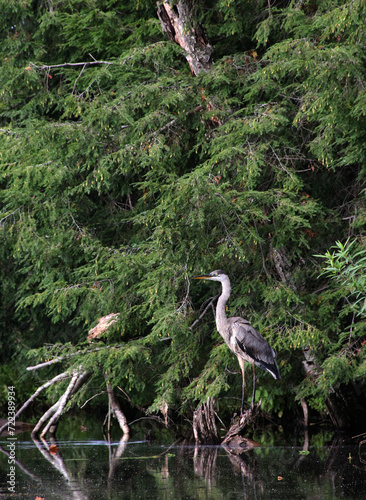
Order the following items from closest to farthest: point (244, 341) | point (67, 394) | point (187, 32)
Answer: point (244, 341) < point (67, 394) < point (187, 32)

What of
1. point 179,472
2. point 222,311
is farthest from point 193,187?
point 179,472

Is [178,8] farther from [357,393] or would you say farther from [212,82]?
[357,393]

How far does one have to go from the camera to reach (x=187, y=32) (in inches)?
373

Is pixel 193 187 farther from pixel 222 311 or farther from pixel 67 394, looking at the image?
pixel 67 394

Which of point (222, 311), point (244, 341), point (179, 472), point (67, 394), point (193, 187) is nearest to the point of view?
point (179, 472)

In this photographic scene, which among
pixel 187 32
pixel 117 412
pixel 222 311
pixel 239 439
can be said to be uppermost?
pixel 187 32

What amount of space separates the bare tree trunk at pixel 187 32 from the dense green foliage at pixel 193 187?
19 cm

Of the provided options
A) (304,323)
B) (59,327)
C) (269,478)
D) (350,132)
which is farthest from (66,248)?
(269,478)

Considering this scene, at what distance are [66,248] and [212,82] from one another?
9.84 feet

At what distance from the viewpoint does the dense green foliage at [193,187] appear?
24.7 ft

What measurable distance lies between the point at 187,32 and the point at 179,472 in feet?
19.7

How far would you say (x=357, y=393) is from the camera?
9.26 m

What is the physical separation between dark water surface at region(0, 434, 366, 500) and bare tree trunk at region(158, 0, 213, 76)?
5068 mm

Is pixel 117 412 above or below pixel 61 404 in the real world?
below
